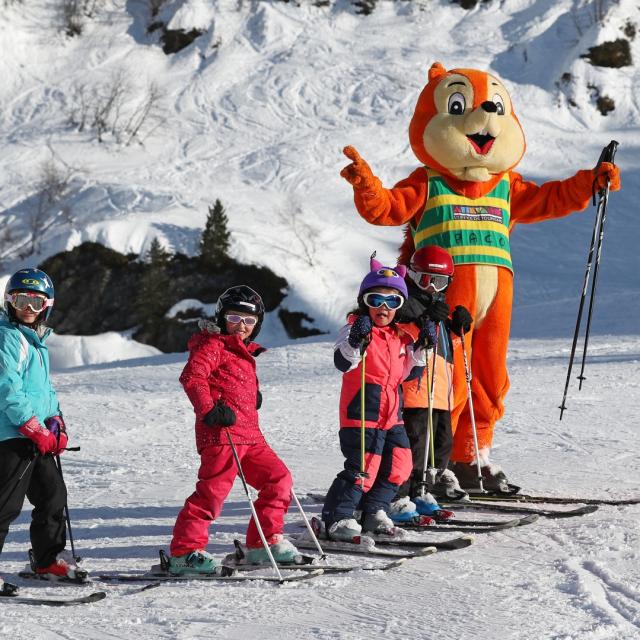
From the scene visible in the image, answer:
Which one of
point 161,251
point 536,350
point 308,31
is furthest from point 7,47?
point 536,350

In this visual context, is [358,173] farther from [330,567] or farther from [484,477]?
[330,567]

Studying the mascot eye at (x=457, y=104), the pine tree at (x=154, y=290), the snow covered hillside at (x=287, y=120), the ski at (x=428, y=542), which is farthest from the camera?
the snow covered hillside at (x=287, y=120)

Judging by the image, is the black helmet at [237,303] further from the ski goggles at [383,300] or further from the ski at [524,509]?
the ski at [524,509]

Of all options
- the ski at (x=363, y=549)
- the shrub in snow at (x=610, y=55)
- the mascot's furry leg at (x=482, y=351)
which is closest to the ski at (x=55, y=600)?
the ski at (x=363, y=549)

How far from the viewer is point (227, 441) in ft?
14.1

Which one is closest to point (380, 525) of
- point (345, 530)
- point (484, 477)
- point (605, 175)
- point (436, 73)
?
point (345, 530)

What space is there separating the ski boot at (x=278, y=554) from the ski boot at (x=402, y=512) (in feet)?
2.59

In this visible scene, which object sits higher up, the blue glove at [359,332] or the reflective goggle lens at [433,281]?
the reflective goggle lens at [433,281]

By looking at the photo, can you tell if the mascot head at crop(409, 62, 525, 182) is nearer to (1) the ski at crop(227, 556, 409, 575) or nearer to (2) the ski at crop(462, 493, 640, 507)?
(2) the ski at crop(462, 493, 640, 507)

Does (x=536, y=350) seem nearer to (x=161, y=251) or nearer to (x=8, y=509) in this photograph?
(x=8, y=509)

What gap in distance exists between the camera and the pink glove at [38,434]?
4.01 meters

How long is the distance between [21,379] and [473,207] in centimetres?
268

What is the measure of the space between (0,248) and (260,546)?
2768cm

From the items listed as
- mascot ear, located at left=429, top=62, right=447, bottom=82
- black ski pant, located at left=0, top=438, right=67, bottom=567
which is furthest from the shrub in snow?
black ski pant, located at left=0, top=438, right=67, bottom=567
